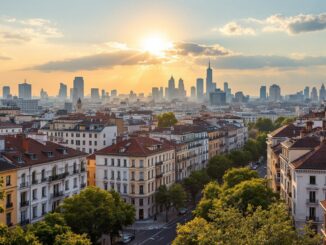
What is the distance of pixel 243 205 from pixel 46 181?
97.0 ft

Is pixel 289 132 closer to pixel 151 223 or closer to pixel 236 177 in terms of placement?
pixel 236 177

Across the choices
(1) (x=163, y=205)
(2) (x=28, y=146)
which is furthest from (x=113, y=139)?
(2) (x=28, y=146)

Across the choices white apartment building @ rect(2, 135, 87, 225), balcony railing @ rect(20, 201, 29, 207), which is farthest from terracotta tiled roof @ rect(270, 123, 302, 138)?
balcony railing @ rect(20, 201, 29, 207)

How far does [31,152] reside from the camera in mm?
81125

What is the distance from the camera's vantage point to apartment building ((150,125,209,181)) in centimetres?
12788

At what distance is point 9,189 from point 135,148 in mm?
39011

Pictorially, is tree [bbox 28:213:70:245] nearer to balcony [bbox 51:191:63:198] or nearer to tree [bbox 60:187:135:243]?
tree [bbox 60:187:135:243]

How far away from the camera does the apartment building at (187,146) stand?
12788cm

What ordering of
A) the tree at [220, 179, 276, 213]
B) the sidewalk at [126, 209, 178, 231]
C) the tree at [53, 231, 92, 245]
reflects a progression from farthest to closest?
the sidewalk at [126, 209, 178, 231] → the tree at [220, 179, 276, 213] → the tree at [53, 231, 92, 245]

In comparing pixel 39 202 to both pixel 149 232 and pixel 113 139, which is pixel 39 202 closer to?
pixel 149 232

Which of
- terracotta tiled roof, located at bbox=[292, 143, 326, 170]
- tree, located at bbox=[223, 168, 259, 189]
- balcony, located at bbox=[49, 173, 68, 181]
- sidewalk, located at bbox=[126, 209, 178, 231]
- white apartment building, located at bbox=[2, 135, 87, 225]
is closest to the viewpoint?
white apartment building, located at bbox=[2, 135, 87, 225]

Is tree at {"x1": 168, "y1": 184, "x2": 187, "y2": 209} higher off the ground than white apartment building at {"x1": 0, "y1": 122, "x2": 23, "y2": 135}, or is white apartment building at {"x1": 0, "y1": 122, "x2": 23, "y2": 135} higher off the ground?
white apartment building at {"x1": 0, "y1": 122, "x2": 23, "y2": 135}

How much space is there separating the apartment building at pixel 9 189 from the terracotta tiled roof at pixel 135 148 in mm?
36078

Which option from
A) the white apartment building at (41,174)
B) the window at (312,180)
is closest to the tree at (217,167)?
the white apartment building at (41,174)
